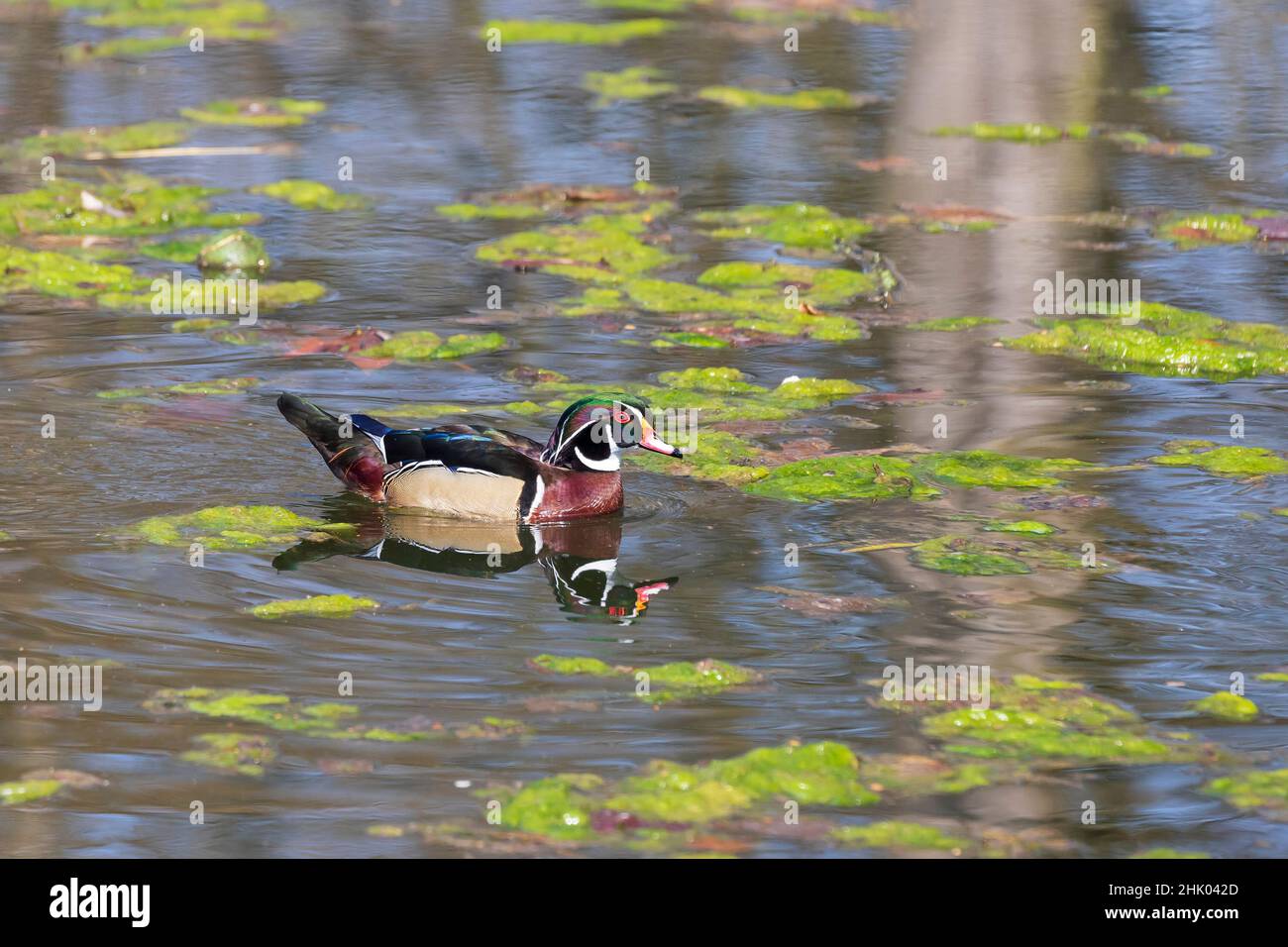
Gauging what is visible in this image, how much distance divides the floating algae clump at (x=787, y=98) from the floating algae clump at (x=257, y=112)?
331 centimetres

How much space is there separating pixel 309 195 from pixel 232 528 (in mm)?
5900

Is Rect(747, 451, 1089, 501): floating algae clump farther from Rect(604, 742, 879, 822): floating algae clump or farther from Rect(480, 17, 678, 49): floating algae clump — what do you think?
Rect(480, 17, 678, 49): floating algae clump

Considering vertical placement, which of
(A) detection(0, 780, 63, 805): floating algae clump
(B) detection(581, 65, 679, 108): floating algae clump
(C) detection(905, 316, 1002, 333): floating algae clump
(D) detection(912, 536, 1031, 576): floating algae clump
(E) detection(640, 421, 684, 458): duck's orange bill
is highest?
(B) detection(581, 65, 679, 108): floating algae clump

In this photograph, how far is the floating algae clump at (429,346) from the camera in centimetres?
1001

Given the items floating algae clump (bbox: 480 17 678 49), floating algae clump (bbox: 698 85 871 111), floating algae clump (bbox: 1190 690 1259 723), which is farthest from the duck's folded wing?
floating algae clump (bbox: 480 17 678 49)

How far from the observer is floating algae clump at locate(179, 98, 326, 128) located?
1552 centimetres

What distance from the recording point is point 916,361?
32.7ft

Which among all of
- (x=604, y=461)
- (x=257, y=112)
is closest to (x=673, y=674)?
(x=604, y=461)

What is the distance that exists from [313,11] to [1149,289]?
38.3 feet

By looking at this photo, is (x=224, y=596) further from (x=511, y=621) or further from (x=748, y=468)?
(x=748, y=468)

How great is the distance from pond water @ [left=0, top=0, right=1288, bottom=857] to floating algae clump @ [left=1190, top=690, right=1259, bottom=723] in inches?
1.9

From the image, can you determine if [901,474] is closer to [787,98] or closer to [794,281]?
[794,281]
